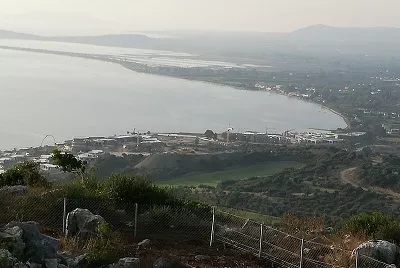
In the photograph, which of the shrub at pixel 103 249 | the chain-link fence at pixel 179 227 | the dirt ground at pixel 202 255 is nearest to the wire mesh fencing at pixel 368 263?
the chain-link fence at pixel 179 227

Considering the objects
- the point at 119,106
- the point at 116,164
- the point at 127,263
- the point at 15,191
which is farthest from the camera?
the point at 119,106

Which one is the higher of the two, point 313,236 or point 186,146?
point 313,236

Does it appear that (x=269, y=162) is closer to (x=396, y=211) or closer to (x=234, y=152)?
(x=234, y=152)

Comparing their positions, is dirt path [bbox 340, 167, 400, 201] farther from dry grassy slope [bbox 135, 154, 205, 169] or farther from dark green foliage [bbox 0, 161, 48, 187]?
dark green foliage [bbox 0, 161, 48, 187]

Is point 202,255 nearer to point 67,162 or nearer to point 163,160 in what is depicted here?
point 67,162

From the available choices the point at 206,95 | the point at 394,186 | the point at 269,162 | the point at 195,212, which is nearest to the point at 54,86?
the point at 206,95

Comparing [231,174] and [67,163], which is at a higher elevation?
[67,163]

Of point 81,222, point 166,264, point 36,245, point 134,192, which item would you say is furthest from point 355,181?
point 36,245
